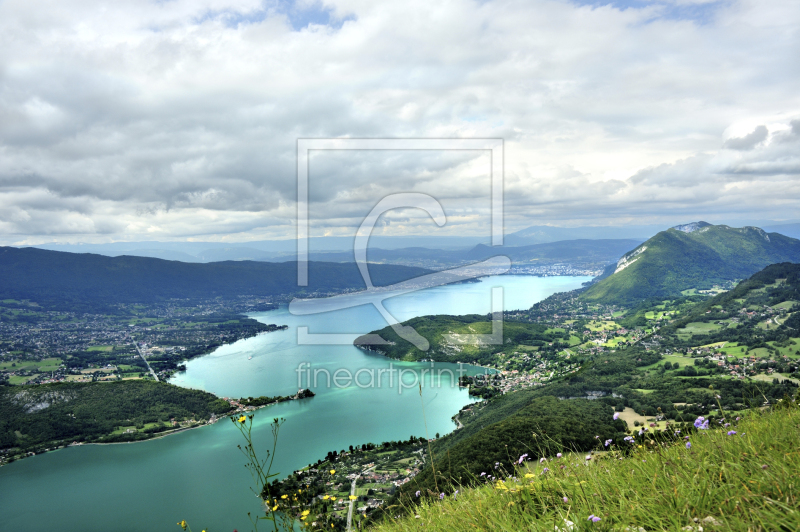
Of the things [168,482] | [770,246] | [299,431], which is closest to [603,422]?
[299,431]

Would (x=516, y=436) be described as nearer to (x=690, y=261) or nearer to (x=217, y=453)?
(x=217, y=453)

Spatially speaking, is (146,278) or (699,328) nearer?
(699,328)

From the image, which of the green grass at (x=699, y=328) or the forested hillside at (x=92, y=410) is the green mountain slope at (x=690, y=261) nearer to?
the green grass at (x=699, y=328)

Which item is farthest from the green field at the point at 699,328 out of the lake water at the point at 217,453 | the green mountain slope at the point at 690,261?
the green mountain slope at the point at 690,261

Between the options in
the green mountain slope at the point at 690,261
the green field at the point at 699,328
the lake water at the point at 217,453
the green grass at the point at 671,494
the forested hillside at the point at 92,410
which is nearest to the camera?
the green grass at the point at 671,494

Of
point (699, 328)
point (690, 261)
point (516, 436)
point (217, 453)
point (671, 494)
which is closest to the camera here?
point (671, 494)

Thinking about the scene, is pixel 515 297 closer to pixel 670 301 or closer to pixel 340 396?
pixel 670 301

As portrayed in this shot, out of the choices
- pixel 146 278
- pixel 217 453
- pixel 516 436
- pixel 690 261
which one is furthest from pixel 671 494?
pixel 146 278
